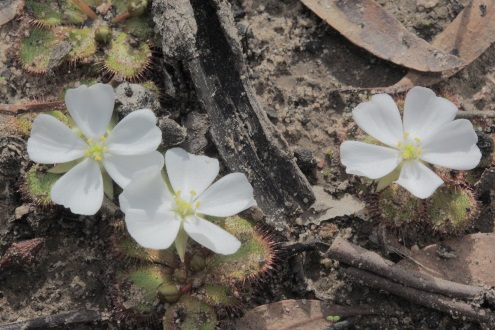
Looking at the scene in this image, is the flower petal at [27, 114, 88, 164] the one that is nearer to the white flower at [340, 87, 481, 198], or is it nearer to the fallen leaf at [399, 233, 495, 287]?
the white flower at [340, 87, 481, 198]

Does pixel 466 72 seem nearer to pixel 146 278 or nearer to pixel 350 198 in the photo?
pixel 350 198

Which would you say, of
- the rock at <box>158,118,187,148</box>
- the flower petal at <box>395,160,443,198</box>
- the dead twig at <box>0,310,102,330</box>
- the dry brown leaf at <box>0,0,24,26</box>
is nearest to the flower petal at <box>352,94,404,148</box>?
the flower petal at <box>395,160,443,198</box>

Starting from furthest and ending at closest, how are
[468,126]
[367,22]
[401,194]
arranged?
[367,22]
[401,194]
[468,126]

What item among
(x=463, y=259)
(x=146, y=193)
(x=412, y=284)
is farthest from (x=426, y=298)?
(x=146, y=193)

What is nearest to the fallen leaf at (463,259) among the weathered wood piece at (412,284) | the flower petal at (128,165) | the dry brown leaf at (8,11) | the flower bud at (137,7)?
the weathered wood piece at (412,284)

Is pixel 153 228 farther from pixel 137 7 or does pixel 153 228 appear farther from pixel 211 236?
pixel 137 7

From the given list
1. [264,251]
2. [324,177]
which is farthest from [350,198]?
[264,251]

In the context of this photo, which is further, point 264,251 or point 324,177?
point 324,177
